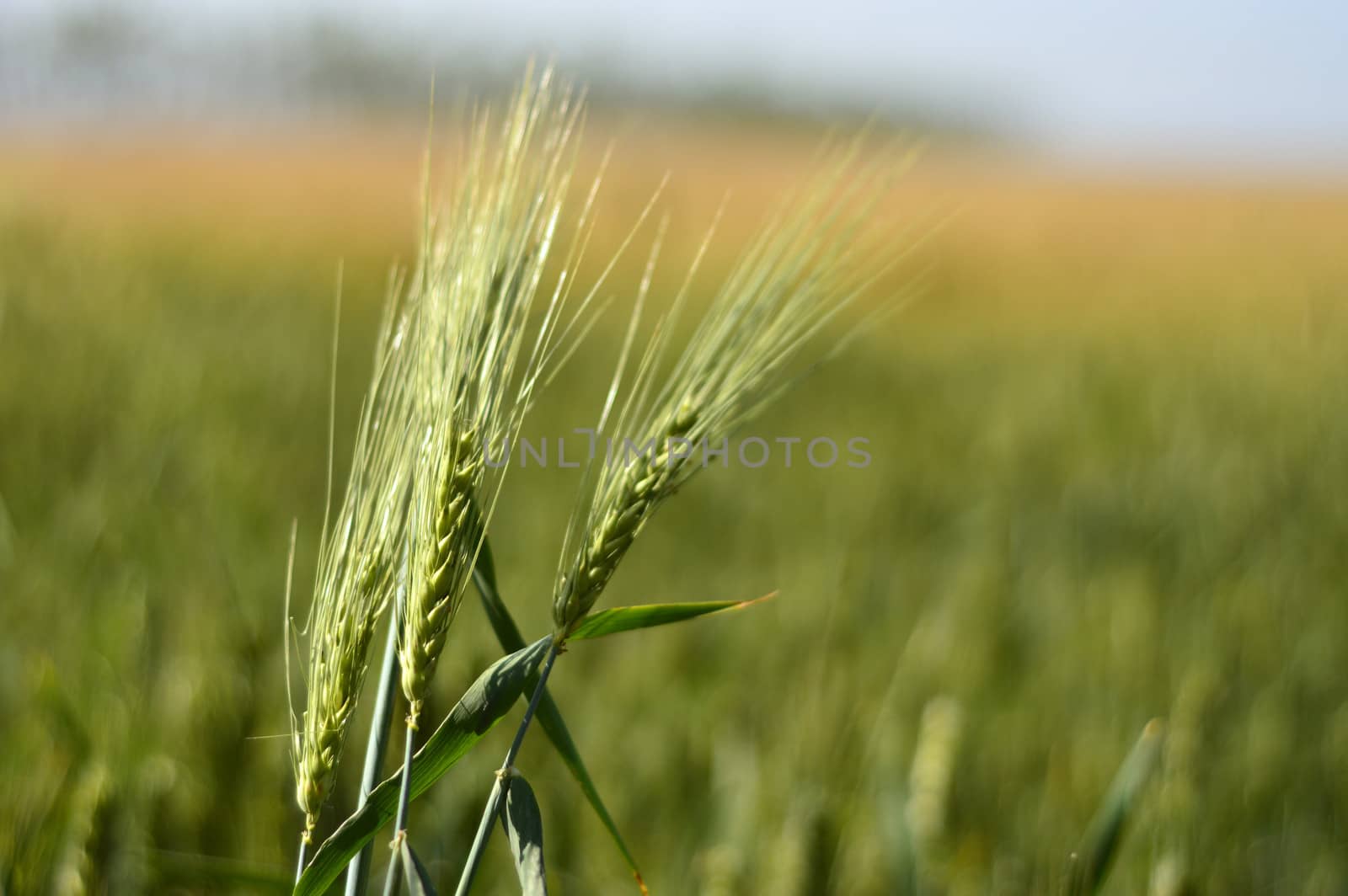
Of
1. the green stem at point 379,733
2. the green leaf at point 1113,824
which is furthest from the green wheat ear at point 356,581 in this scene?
the green leaf at point 1113,824

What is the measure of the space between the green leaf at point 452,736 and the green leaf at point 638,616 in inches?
0.8

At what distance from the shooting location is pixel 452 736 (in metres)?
0.43

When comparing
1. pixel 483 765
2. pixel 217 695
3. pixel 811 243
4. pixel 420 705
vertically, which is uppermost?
pixel 811 243

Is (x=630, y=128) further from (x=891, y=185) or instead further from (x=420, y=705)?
(x=420, y=705)

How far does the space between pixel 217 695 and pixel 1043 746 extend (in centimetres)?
95

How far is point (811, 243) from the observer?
A: 0.44 meters

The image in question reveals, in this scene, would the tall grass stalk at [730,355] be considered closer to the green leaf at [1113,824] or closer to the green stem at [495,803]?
the green stem at [495,803]

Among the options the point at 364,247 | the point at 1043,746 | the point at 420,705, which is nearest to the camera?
the point at 420,705

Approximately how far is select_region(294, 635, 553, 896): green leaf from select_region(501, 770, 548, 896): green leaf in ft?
0.08

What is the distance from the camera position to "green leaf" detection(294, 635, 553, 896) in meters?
0.41

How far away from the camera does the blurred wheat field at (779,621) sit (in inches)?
32.6

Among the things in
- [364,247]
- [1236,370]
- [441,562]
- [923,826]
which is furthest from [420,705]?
[364,247]

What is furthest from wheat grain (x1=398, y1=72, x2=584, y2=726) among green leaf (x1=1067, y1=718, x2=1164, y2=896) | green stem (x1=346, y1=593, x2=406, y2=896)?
green leaf (x1=1067, y1=718, x2=1164, y2=896)

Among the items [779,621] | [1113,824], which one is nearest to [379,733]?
[1113,824]
